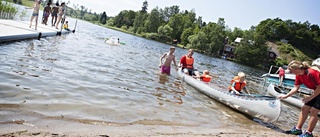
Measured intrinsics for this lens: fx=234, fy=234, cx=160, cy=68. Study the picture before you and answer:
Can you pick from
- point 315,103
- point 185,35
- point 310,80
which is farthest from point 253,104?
point 185,35

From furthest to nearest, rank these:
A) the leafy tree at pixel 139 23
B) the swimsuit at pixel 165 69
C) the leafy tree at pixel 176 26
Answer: the leafy tree at pixel 139 23, the leafy tree at pixel 176 26, the swimsuit at pixel 165 69

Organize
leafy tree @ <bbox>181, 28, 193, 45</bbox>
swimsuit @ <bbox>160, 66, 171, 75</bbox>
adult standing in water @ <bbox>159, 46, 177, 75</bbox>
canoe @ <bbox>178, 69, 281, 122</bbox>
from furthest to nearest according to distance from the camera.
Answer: leafy tree @ <bbox>181, 28, 193, 45</bbox>
swimsuit @ <bbox>160, 66, 171, 75</bbox>
adult standing in water @ <bbox>159, 46, 177, 75</bbox>
canoe @ <bbox>178, 69, 281, 122</bbox>

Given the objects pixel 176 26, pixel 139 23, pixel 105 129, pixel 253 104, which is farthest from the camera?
pixel 139 23

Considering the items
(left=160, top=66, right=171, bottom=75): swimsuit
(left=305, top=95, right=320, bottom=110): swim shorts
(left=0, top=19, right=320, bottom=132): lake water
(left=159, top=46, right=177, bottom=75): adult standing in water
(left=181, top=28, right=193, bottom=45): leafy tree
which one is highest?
(left=181, top=28, right=193, bottom=45): leafy tree

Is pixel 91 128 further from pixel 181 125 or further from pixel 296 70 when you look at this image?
pixel 296 70

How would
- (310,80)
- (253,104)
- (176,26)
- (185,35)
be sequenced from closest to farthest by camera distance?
1. (310,80)
2. (253,104)
3. (185,35)
4. (176,26)

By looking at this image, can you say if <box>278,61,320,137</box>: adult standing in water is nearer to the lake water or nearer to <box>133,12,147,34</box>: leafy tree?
the lake water

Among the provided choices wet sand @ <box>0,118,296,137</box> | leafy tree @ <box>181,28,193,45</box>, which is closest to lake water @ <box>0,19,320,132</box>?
wet sand @ <box>0,118,296,137</box>

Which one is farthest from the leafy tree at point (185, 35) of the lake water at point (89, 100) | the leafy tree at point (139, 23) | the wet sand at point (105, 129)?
the wet sand at point (105, 129)

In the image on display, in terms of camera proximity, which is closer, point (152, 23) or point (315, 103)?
point (315, 103)

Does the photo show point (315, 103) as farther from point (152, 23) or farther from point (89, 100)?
point (152, 23)

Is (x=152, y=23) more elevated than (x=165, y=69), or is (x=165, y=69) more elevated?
(x=152, y=23)

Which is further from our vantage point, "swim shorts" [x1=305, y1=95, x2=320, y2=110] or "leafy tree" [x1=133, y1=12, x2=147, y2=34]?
"leafy tree" [x1=133, y1=12, x2=147, y2=34]

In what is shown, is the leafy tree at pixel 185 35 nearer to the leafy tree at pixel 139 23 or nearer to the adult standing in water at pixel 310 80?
the leafy tree at pixel 139 23
